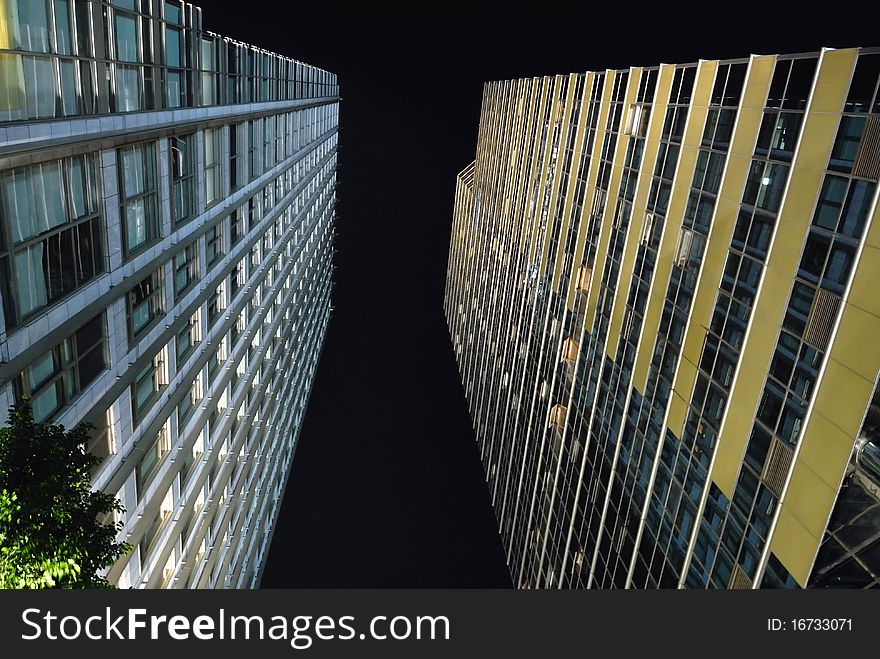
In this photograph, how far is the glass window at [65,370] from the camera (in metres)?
18.6

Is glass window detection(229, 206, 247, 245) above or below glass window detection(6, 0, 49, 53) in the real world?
below

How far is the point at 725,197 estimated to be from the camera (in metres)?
26.5

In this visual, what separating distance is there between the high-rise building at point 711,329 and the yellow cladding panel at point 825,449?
2.8 inches

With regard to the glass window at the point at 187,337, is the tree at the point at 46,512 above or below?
above

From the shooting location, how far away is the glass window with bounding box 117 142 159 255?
23.1 metres

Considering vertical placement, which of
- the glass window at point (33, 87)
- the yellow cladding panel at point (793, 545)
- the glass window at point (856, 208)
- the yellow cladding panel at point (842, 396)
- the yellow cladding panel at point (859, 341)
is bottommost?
the yellow cladding panel at point (793, 545)

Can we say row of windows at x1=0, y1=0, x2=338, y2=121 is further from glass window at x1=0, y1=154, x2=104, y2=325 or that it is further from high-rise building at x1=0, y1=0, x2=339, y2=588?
glass window at x1=0, y1=154, x2=104, y2=325

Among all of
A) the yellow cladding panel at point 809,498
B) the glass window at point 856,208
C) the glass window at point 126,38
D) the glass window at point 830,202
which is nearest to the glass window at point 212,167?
the glass window at point 126,38

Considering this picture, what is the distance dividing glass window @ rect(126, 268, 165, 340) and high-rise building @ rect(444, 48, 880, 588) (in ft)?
A: 73.0

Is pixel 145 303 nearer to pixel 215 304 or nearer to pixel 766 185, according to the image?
pixel 215 304

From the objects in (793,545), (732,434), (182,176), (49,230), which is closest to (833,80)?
(732,434)

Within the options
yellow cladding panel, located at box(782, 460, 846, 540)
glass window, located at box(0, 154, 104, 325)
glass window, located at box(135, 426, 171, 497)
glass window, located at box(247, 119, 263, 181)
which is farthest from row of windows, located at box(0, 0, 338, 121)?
yellow cladding panel, located at box(782, 460, 846, 540)

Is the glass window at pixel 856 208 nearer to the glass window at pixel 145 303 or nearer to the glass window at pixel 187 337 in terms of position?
the glass window at pixel 145 303
